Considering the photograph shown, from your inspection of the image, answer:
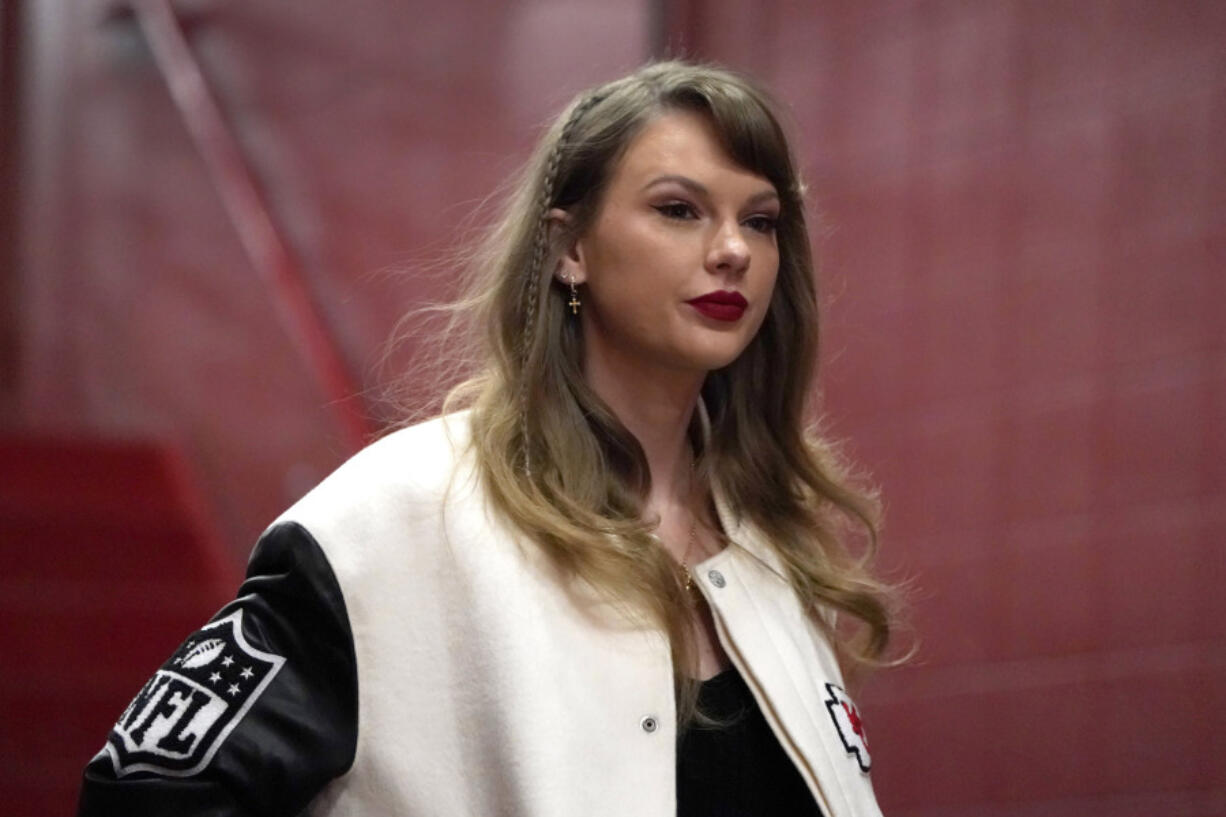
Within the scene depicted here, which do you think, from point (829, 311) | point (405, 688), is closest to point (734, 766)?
point (405, 688)

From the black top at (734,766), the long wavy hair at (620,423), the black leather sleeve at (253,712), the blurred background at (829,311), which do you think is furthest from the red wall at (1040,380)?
the black leather sleeve at (253,712)

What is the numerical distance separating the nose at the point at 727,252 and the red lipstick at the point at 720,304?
0.03m

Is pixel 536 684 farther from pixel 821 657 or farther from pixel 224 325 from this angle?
pixel 224 325

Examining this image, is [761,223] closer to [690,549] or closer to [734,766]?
[690,549]

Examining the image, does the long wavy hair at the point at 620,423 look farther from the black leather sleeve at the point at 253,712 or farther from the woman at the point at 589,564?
the black leather sleeve at the point at 253,712

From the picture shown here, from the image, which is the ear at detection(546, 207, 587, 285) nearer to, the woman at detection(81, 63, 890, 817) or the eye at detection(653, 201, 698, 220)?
the woman at detection(81, 63, 890, 817)

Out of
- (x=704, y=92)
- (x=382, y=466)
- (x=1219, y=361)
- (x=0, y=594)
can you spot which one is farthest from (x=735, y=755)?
(x=0, y=594)

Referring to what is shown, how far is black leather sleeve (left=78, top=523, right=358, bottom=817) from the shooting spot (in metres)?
1.57

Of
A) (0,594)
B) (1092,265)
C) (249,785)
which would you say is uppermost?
(1092,265)

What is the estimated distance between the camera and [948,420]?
326cm

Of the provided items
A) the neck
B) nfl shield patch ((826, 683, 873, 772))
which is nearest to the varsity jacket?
nfl shield patch ((826, 683, 873, 772))

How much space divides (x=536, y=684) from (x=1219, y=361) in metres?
1.61

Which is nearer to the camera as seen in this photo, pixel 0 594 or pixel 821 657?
pixel 821 657

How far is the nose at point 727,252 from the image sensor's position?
6.29 feet
